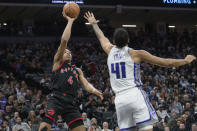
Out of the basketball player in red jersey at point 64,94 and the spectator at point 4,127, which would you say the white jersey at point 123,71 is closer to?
the basketball player in red jersey at point 64,94

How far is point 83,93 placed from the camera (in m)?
16.6

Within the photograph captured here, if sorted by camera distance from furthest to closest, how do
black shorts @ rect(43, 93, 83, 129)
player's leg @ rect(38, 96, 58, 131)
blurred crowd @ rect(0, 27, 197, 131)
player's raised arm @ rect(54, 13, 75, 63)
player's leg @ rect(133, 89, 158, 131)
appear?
blurred crowd @ rect(0, 27, 197, 131), black shorts @ rect(43, 93, 83, 129), player's leg @ rect(38, 96, 58, 131), player's raised arm @ rect(54, 13, 75, 63), player's leg @ rect(133, 89, 158, 131)

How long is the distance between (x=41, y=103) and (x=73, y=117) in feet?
23.6

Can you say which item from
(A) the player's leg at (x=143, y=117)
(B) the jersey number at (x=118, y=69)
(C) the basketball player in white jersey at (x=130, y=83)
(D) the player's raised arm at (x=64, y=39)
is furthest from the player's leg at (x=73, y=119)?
(A) the player's leg at (x=143, y=117)

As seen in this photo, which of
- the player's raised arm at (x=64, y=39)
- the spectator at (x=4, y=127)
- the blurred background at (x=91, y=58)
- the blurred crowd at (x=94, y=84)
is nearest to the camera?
the player's raised arm at (x=64, y=39)

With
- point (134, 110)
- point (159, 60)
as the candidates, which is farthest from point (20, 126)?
point (159, 60)

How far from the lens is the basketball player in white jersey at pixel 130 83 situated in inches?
220

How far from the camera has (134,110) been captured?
5590mm

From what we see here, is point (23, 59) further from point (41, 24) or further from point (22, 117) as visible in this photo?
point (41, 24)

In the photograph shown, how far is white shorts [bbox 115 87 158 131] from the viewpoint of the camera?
18.3ft

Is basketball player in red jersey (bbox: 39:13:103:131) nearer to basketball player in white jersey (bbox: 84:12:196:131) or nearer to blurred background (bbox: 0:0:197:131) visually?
basketball player in white jersey (bbox: 84:12:196:131)

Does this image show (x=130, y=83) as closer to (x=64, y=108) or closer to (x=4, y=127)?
(x=64, y=108)

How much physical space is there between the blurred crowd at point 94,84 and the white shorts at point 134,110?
6.73 meters

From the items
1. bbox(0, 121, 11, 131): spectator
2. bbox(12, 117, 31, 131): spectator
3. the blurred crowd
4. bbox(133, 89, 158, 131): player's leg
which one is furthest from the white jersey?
bbox(0, 121, 11, 131): spectator
